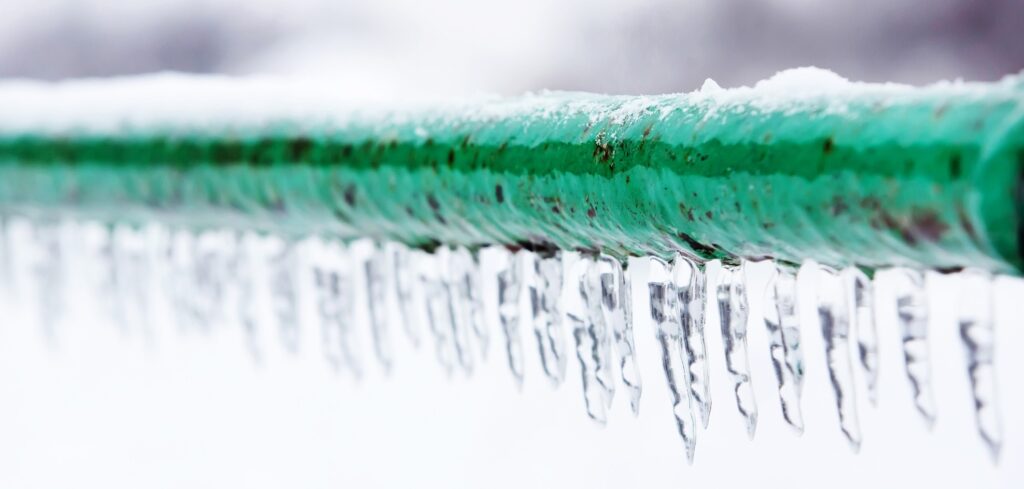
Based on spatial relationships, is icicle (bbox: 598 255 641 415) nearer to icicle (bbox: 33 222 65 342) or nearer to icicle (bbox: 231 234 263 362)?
icicle (bbox: 231 234 263 362)

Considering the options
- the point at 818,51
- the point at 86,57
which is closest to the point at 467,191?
the point at 818,51

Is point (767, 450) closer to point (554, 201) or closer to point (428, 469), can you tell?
point (428, 469)

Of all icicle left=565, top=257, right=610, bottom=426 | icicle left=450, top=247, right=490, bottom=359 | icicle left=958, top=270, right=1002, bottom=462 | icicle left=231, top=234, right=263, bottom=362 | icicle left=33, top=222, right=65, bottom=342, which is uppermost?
icicle left=33, top=222, right=65, bottom=342

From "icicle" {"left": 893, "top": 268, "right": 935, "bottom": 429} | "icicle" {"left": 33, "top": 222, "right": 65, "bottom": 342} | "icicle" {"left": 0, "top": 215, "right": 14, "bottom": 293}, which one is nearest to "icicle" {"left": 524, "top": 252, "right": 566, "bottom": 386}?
"icicle" {"left": 893, "top": 268, "right": 935, "bottom": 429}

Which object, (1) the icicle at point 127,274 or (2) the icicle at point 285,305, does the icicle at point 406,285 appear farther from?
(1) the icicle at point 127,274

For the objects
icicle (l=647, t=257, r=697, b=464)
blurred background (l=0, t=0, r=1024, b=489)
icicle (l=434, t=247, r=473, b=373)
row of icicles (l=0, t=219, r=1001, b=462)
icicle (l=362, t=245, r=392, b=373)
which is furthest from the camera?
blurred background (l=0, t=0, r=1024, b=489)

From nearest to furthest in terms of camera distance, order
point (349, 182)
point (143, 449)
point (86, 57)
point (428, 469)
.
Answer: point (349, 182) → point (428, 469) → point (143, 449) → point (86, 57)
